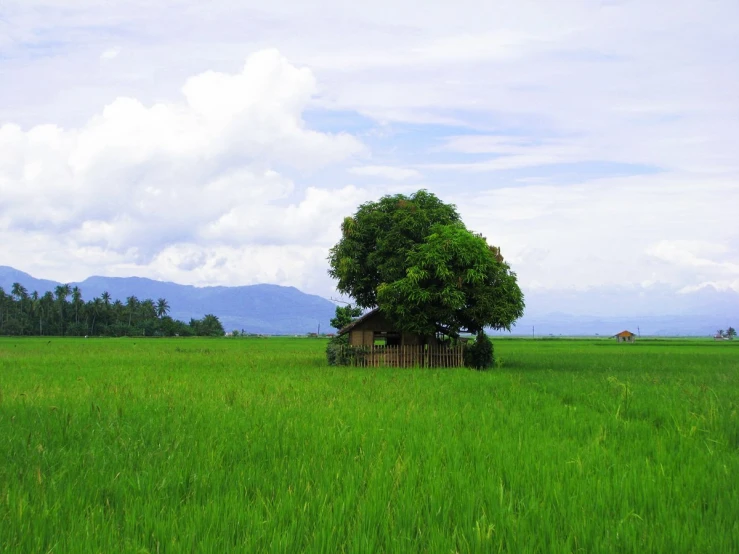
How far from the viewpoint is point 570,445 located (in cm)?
725

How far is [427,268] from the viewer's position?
23.8 meters

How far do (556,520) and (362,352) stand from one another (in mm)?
21366

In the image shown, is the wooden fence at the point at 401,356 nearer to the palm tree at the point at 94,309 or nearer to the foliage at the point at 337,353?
the foliage at the point at 337,353

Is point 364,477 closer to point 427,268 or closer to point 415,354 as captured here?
point 427,268

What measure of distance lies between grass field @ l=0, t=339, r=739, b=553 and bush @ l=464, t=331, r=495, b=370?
46.1ft

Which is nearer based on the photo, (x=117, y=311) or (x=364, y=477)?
(x=364, y=477)

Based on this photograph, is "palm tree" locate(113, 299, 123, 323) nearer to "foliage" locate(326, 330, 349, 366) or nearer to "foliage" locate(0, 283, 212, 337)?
"foliage" locate(0, 283, 212, 337)

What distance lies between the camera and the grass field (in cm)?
407

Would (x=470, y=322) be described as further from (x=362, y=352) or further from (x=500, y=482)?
(x=500, y=482)

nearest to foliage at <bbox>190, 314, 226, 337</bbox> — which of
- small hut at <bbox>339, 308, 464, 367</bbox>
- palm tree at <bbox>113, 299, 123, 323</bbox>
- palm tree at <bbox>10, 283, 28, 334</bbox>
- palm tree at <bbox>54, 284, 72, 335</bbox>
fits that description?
palm tree at <bbox>113, 299, 123, 323</bbox>

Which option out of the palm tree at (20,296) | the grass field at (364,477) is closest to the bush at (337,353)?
the grass field at (364,477)

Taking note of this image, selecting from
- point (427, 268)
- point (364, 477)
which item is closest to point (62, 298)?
point (427, 268)

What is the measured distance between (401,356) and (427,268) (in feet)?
14.5

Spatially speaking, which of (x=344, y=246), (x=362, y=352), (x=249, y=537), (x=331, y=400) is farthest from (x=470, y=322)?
(x=249, y=537)
